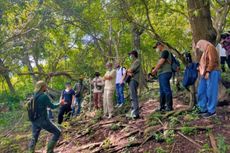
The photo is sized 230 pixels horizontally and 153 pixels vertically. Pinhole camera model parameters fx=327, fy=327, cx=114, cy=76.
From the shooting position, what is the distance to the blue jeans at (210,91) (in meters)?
6.76

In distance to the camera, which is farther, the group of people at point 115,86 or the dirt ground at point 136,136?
the group of people at point 115,86

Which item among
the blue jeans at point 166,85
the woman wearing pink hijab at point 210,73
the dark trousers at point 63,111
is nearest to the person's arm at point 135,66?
the blue jeans at point 166,85

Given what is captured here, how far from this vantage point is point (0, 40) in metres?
8.34

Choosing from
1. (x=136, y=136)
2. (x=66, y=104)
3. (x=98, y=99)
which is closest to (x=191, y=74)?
(x=136, y=136)

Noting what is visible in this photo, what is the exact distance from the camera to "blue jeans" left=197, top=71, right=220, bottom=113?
676 centimetres

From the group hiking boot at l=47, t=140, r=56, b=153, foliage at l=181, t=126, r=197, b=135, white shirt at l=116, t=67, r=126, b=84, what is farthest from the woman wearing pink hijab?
white shirt at l=116, t=67, r=126, b=84

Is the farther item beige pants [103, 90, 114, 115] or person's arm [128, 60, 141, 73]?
beige pants [103, 90, 114, 115]

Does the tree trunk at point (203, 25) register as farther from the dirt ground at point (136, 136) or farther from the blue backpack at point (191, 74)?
the dirt ground at point (136, 136)

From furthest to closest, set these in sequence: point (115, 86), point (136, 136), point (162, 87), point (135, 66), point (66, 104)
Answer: point (66, 104) → point (115, 86) → point (135, 66) → point (162, 87) → point (136, 136)

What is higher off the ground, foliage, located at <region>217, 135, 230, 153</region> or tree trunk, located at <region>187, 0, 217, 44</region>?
tree trunk, located at <region>187, 0, 217, 44</region>

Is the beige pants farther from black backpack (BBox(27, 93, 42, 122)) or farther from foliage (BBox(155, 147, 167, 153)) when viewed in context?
foliage (BBox(155, 147, 167, 153))

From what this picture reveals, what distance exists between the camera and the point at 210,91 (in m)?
6.78

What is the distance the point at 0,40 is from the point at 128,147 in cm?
428

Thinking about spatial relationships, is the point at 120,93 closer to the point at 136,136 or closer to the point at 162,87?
the point at 162,87
